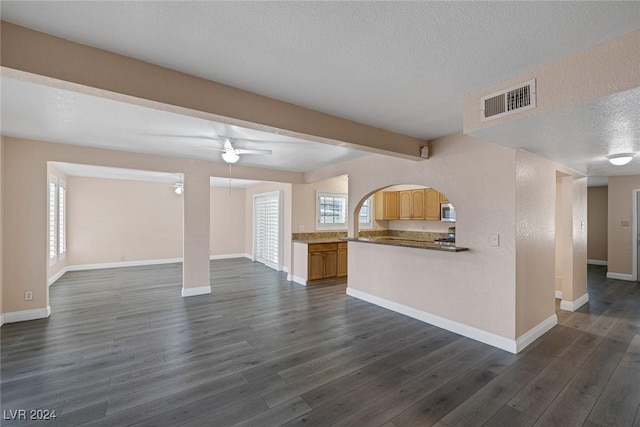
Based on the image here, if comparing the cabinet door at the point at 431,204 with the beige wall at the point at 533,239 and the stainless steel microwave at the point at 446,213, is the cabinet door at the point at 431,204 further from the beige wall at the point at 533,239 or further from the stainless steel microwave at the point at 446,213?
the beige wall at the point at 533,239

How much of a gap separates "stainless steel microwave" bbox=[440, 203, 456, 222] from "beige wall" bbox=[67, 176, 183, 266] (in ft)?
24.3

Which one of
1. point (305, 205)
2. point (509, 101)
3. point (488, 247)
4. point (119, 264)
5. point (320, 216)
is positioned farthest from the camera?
point (119, 264)

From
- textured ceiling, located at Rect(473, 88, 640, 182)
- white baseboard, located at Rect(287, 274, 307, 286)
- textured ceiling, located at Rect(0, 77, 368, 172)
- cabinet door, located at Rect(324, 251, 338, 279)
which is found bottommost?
white baseboard, located at Rect(287, 274, 307, 286)

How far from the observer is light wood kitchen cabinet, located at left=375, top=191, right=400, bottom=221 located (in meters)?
7.27

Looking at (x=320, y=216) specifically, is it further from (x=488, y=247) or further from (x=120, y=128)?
(x=120, y=128)

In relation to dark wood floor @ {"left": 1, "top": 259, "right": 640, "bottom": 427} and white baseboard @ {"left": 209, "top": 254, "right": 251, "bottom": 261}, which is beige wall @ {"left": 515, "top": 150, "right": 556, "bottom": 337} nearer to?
dark wood floor @ {"left": 1, "top": 259, "right": 640, "bottom": 427}

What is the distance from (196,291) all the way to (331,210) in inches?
146

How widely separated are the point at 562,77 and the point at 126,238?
30.5 feet

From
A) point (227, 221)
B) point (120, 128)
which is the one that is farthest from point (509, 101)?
point (227, 221)

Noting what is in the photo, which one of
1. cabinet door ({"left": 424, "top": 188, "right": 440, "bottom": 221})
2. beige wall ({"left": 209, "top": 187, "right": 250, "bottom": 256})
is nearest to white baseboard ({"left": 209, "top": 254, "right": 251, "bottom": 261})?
beige wall ({"left": 209, "top": 187, "right": 250, "bottom": 256})

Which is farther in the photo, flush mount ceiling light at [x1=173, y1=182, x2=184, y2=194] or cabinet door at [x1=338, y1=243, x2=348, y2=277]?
flush mount ceiling light at [x1=173, y1=182, x2=184, y2=194]

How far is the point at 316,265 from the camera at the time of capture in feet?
20.0

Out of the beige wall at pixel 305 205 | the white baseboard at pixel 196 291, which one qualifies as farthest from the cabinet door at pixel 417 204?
the white baseboard at pixel 196 291

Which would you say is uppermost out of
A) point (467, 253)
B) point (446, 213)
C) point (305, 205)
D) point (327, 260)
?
point (305, 205)
